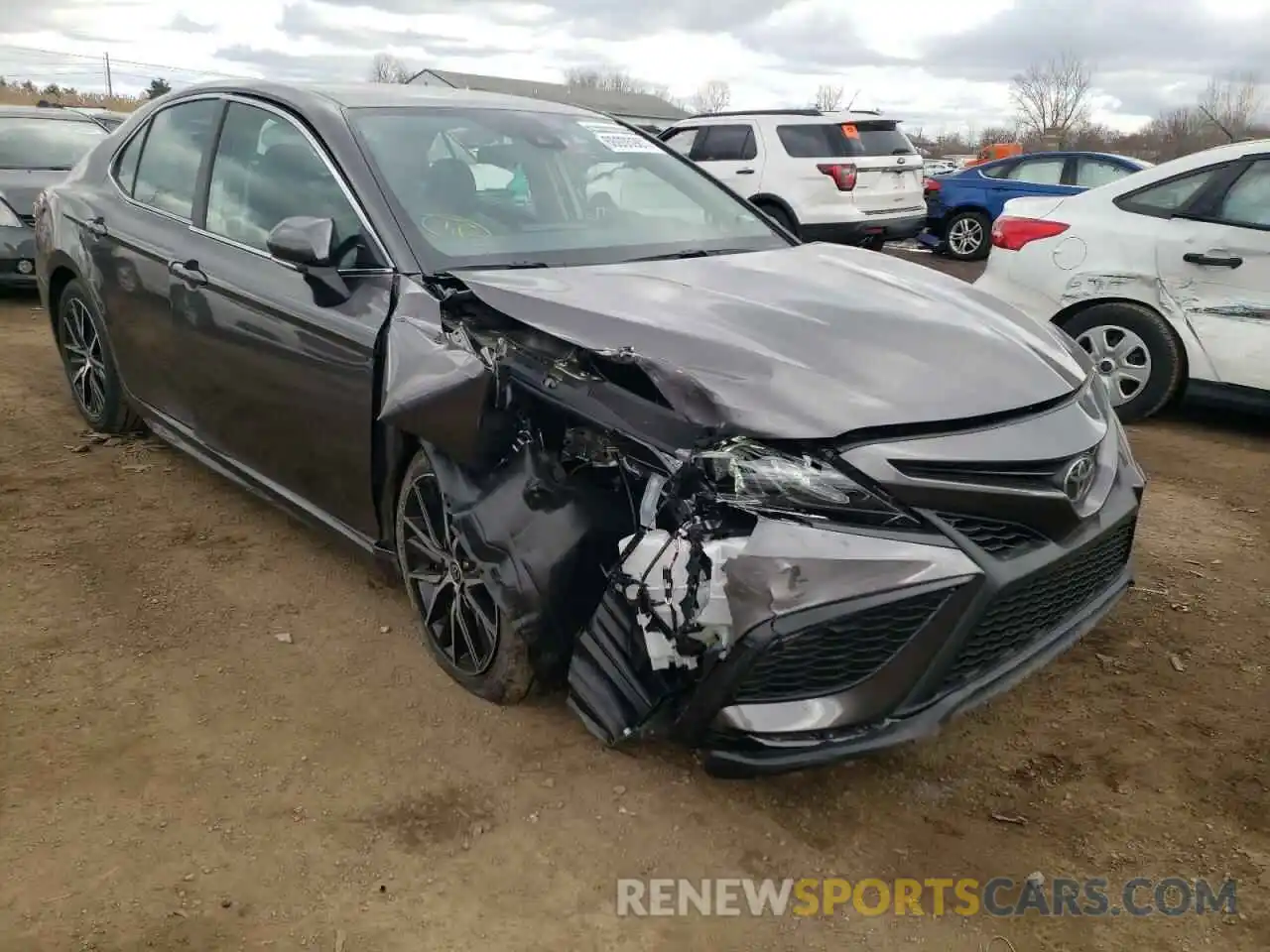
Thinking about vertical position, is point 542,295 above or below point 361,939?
above

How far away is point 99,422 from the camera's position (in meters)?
4.88

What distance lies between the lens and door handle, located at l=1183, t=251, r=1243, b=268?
510 centimetres

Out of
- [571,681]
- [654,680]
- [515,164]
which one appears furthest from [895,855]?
[515,164]

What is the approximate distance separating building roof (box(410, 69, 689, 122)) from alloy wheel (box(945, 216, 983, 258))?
16.7 metres

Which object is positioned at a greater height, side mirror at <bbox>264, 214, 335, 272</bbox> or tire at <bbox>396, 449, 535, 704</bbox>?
side mirror at <bbox>264, 214, 335, 272</bbox>

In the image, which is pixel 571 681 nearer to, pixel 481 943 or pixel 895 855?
pixel 481 943

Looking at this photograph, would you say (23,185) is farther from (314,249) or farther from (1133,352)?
(1133,352)

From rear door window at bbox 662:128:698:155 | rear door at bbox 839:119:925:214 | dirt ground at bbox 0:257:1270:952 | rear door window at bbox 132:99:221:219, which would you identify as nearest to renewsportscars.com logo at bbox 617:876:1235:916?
dirt ground at bbox 0:257:1270:952

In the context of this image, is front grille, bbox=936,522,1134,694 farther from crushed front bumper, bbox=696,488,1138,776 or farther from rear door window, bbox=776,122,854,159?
rear door window, bbox=776,122,854,159

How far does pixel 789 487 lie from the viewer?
214 centimetres

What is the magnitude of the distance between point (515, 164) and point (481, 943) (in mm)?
2416

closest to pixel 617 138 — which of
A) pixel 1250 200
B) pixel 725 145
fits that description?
pixel 1250 200

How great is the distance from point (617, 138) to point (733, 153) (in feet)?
25.8

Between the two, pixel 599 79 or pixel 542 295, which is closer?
pixel 542 295
